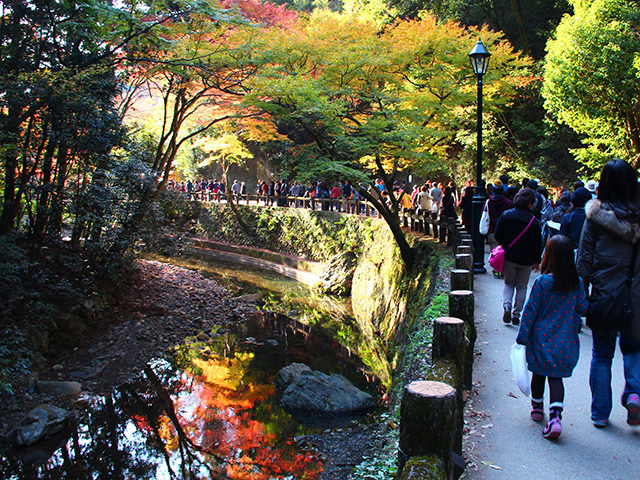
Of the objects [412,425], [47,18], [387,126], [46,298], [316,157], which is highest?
[47,18]

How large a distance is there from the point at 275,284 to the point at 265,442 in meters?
11.7

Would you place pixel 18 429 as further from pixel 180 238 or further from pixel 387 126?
pixel 387 126

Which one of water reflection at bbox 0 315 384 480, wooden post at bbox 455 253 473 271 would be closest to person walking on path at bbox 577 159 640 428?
wooden post at bbox 455 253 473 271

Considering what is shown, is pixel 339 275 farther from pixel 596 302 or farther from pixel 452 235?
pixel 596 302

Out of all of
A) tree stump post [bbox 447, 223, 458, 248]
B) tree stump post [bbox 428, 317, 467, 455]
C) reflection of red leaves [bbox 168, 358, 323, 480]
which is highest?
tree stump post [bbox 447, 223, 458, 248]

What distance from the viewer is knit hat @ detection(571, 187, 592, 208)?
5090mm

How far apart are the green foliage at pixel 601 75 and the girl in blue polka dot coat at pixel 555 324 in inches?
471

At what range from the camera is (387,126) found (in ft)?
37.3

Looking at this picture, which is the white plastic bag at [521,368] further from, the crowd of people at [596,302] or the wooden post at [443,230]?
the wooden post at [443,230]

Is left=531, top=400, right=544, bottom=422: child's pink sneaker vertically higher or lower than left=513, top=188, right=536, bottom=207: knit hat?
lower

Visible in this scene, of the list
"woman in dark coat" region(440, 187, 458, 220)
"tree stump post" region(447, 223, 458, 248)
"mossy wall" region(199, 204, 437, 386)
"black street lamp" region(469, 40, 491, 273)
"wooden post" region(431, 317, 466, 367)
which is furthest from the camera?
"woman in dark coat" region(440, 187, 458, 220)

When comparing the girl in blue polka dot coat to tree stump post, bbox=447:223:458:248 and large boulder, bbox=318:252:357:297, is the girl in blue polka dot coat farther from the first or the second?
large boulder, bbox=318:252:357:297

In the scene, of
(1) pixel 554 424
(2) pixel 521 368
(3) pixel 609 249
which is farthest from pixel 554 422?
(3) pixel 609 249

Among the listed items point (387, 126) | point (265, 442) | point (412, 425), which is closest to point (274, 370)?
point (265, 442)
